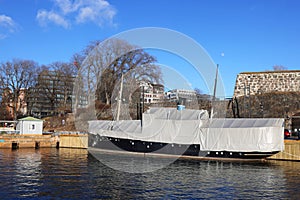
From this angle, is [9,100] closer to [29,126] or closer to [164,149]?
[29,126]

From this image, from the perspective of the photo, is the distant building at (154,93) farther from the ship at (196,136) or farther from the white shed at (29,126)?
the ship at (196,136)

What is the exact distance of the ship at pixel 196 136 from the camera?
91.7 feet

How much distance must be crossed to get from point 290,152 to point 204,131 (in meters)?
8.14

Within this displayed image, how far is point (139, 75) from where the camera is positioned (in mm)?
51406

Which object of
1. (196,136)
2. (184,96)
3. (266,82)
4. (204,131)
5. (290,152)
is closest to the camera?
(290,152)

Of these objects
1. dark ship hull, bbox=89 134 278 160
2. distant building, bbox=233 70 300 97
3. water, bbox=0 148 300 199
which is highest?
distant building, bbox=233 70 300 97

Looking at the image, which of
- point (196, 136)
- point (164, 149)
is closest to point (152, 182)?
point (196, 136)

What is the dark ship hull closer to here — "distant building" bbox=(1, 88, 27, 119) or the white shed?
the white shed

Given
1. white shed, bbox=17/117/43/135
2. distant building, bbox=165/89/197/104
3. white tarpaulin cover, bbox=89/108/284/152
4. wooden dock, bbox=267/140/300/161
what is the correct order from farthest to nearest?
distant building, bbox=165/89/197/104, white shed, bbox=17/117/43/135, wooden dock, bbox=267/140/300/161, white tarpaulin cover, bbox=89/108/284/152

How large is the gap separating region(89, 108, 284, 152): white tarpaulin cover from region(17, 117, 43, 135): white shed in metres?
18.0

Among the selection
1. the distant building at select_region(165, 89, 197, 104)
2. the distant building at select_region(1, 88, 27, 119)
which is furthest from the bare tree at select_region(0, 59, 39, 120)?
the distant building at select_region(165, 89, 197, 104)

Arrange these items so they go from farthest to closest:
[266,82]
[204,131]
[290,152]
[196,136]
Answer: [266,82], [196,136], [204,131], [290,152]

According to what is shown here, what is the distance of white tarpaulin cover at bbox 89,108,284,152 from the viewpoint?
2777 centimetres

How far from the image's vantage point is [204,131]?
1187 inches
